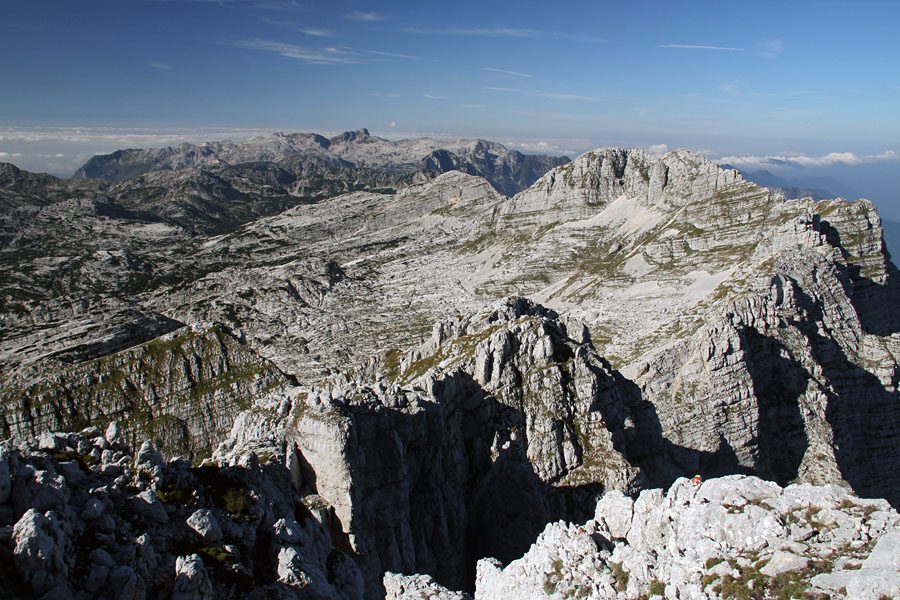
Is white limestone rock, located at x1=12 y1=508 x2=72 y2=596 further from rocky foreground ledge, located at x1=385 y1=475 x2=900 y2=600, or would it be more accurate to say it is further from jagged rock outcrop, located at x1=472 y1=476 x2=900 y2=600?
jagged rock outcrop, located at x1=472 y1=476 x2=900 y2=600

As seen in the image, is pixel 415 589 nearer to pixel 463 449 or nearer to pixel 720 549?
pixel 463 449

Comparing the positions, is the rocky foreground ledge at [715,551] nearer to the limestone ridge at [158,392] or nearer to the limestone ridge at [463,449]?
the limestone ridge at [463,449]

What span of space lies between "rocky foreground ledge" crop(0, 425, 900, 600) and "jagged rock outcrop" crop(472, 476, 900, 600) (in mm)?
67

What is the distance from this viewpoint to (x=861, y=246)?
312ft

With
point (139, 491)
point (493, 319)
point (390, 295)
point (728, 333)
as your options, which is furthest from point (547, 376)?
point (390, 295)

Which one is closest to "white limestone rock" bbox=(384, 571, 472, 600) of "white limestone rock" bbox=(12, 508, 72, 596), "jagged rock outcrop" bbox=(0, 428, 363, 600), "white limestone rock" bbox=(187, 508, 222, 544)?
"jagged rock outcrop" bbox=(0, 428, 363, 600)

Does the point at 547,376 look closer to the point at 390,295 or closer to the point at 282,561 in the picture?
the point at 282,561

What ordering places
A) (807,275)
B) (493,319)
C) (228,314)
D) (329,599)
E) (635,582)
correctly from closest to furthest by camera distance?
(329,599) → (635,582) → (493,319) → (807,275) → (228,314)

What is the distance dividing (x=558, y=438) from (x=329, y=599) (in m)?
29.7

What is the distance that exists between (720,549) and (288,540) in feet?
63.9

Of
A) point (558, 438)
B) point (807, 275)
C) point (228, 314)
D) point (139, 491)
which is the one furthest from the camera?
point (228, 314)

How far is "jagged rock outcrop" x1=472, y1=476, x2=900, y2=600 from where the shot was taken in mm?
19859

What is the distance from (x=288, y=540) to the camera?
70.9ft

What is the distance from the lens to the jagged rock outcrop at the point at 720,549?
65.2ft
